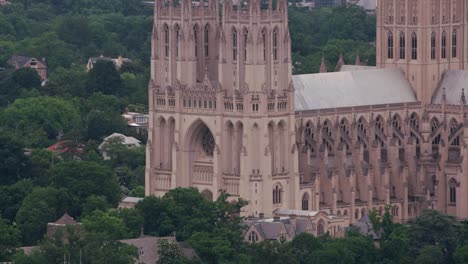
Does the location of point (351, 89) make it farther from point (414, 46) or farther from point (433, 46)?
point (433, 46)

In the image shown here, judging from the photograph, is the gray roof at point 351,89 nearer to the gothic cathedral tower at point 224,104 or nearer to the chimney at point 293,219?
the gothic cathedral tower at point 224,104

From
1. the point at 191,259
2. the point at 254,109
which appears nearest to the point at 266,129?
the point at 254,109

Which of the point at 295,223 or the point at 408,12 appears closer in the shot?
the point at 295,223

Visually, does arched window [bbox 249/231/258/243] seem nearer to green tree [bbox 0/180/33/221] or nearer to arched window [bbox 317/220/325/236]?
arched window [bbox 317/220/325/236]

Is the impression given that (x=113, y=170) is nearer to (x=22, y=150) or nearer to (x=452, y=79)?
(x=22, y=150)

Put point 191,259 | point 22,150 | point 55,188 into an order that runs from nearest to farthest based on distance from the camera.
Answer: point 191,259 < point 55,188 < point 22,150
